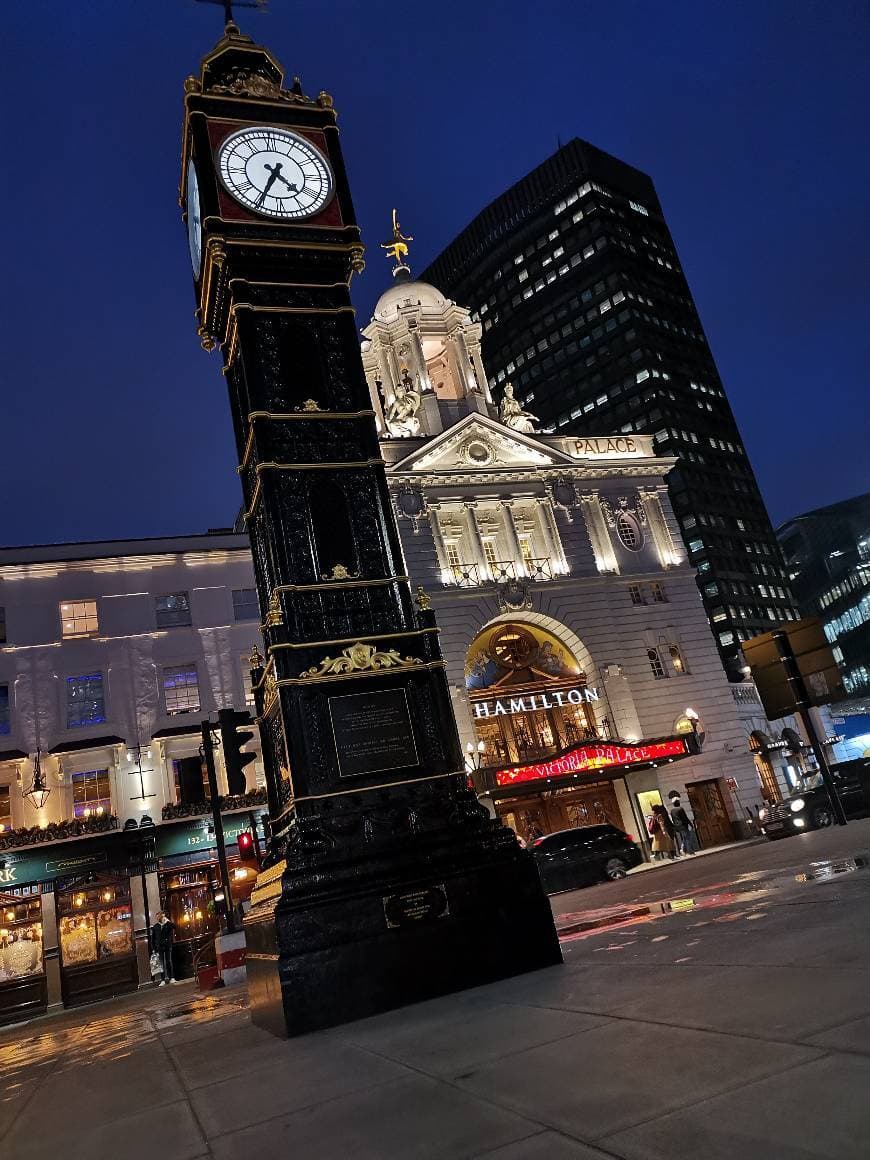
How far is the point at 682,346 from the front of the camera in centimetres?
10669

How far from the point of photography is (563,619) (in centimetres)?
4153

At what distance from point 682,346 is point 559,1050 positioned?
4410 inches

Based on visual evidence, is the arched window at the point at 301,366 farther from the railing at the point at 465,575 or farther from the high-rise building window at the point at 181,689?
the railing at the point at 465,575

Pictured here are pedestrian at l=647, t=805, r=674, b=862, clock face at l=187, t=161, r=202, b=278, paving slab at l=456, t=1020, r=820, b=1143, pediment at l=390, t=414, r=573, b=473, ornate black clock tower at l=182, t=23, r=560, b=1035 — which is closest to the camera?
paving slab at l=456, t=1020, r=820, b=1143

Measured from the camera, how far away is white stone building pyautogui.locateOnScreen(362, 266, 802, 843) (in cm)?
3888

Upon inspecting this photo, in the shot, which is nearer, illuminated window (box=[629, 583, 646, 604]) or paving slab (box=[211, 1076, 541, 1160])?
paving slab (box=[211, 1076, 541, 1160])

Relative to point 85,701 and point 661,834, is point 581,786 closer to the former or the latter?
point 661,834

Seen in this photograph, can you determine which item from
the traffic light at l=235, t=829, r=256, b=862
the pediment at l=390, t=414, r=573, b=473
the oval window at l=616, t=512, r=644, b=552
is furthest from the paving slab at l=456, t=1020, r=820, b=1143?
the oval window at l=616, t=512, r=644, b=552

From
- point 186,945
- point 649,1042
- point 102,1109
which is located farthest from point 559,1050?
point 186,945

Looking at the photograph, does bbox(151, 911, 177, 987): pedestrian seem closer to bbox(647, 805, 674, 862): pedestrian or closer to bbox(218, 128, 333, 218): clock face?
bbox(647, 805, 674, 862): pedestrian

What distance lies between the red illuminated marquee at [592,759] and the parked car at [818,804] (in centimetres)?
1108

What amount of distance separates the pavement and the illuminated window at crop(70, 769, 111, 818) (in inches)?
929

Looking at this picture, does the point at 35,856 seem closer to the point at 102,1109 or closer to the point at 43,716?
the point at 43,716

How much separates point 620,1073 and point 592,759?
34.3 m
